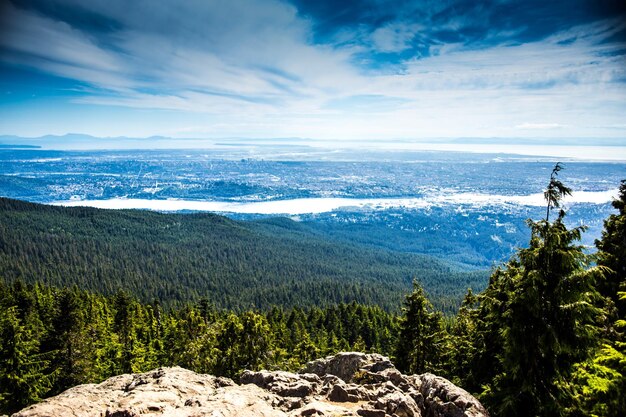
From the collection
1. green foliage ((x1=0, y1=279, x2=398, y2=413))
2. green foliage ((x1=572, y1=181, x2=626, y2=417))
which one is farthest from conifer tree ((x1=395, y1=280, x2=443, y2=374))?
green foliage ((x1=572, y1=181, x2=626, y2=417))

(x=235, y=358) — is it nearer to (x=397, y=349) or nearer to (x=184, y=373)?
(x=397, y=349)

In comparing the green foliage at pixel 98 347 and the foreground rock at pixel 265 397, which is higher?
the foreground rock at pixel 265 397

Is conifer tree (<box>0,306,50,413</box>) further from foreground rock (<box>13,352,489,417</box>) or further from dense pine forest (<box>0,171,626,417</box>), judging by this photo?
foreground rock (<box>13,352,489,417</box>)

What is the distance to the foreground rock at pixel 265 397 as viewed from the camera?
1438 cm

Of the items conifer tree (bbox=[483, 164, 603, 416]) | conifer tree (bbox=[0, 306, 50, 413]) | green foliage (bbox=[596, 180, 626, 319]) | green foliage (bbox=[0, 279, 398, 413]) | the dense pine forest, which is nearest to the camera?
conifer tree (bbox=[483, 164, 603, 416])

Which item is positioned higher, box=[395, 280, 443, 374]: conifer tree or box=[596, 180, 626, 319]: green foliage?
box=[596, 180, 626, 319]: green foliage

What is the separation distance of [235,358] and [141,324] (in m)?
31.1

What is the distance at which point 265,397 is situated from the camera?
1733cm

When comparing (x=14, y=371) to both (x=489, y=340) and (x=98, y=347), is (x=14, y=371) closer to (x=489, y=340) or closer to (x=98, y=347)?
(x=98, y=347)

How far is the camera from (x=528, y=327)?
656 inches

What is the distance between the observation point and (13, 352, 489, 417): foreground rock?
47.2 feet

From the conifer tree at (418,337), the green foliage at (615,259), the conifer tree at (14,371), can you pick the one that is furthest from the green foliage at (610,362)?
the conifer tree at (14,371)

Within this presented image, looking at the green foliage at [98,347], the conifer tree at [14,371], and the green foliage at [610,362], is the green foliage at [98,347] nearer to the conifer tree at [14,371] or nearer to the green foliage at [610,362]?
the conifer tree at [14,371]

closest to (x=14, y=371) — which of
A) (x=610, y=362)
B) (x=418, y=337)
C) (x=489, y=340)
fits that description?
(x=418, y=337)
